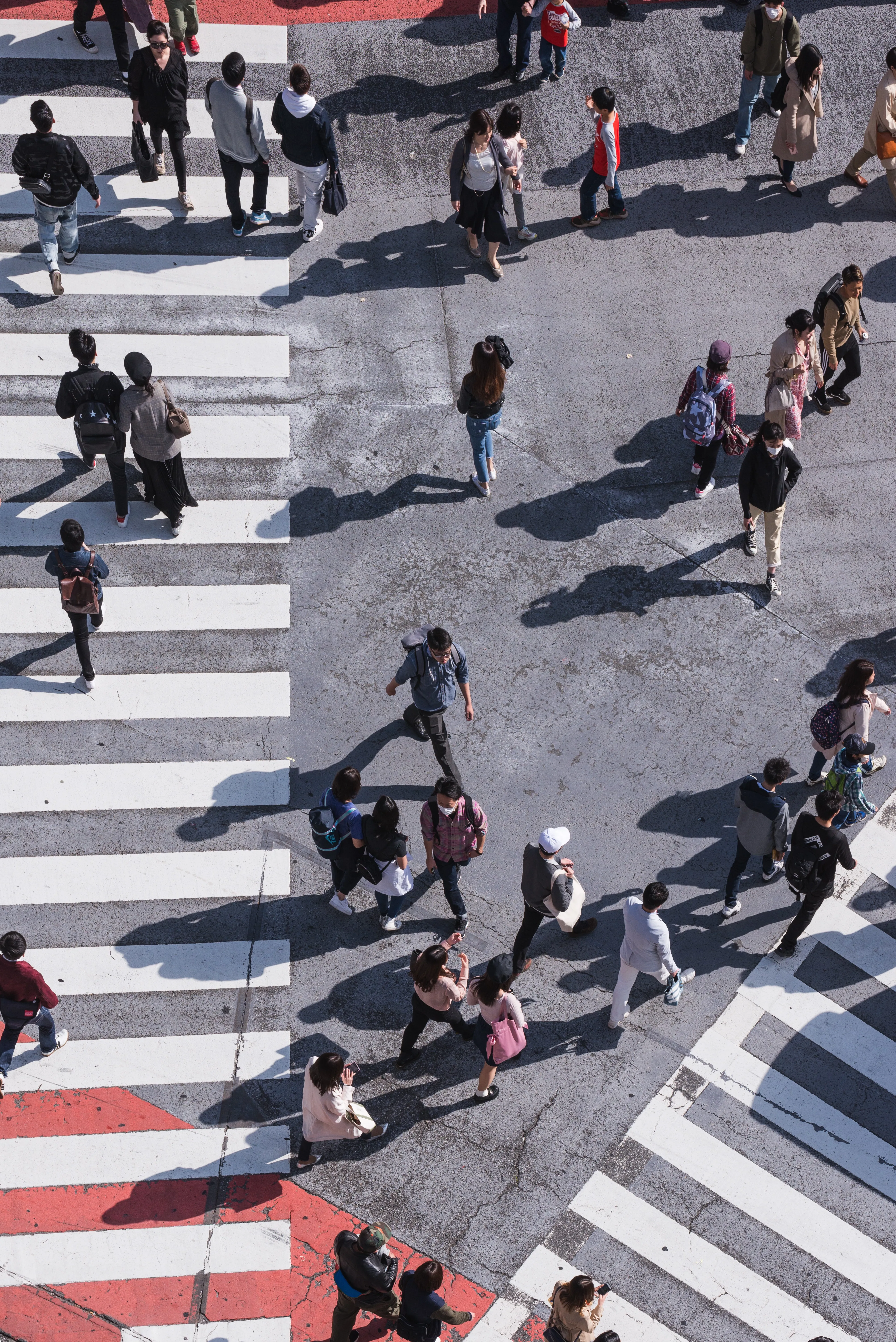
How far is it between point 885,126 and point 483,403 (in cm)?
659

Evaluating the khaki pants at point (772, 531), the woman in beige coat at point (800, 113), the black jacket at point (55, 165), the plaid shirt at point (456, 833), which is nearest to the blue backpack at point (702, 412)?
the khaki pants at point (772, 531)

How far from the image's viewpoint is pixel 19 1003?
9.75 meters

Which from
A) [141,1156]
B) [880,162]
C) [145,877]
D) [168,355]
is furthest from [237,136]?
[141,1156]

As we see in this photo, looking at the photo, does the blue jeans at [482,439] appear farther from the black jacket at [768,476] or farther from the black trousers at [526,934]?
the black trousers at [526,934]

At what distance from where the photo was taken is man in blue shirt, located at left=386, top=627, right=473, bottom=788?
35.7 ft

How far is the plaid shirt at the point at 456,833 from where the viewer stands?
10.2m

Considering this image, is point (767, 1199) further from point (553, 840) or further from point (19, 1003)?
point (19, 1003)

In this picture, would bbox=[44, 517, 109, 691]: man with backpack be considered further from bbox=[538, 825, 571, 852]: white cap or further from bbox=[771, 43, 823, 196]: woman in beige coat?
bbox=[771, 43, 823, 196]: woman in beige coat

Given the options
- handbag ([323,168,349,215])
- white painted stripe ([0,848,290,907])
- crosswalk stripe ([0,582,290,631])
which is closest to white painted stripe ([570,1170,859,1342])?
white painted stripe ([0,848,290,907])

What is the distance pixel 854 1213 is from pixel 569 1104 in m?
2.25

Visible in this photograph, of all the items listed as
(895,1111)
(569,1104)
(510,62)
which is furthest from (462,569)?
(510,62)

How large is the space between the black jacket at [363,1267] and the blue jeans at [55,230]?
1050 centimetres

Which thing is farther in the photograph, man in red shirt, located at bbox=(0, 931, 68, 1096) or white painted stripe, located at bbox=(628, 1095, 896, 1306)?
white painted stripe, located at bbox=(628, 1095, 896, 1306)

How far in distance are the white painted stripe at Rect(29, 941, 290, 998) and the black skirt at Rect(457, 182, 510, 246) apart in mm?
8262
